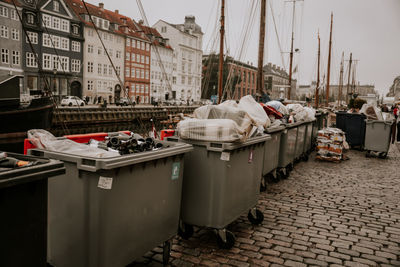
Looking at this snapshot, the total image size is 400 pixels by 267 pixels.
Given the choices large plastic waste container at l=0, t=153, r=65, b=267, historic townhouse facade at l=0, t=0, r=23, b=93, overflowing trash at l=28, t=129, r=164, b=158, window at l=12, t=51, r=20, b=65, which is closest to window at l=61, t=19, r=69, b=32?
historic townhouse facade at l=0, t=0, r=23, b=93

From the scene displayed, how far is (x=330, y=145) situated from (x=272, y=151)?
4.54 metres

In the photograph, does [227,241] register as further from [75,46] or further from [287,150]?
[75,46]

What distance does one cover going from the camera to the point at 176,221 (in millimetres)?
3730

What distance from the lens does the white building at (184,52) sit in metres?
77.3

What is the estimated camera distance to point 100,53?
5659 cm

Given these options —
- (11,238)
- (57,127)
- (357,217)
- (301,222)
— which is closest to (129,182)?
(11,238)

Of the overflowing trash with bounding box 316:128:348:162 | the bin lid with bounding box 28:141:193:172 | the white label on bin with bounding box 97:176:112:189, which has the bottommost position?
the overflowing trash with bounding box 316:128:348:162

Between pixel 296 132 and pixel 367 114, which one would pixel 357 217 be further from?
pixel 367 114

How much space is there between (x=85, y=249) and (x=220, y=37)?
2124cm

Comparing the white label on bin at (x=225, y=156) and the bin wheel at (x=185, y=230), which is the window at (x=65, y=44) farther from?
the white label on bin at (x=225, y=156)

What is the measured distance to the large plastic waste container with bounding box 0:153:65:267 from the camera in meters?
1.96

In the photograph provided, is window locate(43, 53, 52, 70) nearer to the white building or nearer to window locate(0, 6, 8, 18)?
window locate(0, 6, 8, 18)

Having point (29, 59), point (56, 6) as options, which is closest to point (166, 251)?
point (29, 59)

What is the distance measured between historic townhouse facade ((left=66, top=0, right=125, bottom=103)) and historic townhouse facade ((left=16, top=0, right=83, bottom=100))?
1556 millimetres
